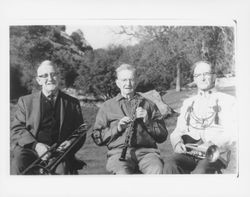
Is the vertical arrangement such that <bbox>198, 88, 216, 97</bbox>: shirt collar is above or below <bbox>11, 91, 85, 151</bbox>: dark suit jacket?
above

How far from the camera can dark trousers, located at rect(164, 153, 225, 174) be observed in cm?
235

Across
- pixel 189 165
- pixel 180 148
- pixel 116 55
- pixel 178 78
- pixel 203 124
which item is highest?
pixel 116 55

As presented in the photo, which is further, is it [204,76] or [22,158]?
[204,76]

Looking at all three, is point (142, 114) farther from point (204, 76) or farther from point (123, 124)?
point (204, 76)

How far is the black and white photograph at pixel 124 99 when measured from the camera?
230cm

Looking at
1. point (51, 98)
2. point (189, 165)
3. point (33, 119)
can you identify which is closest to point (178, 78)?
point (189, 165)

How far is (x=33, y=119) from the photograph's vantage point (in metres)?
2.31

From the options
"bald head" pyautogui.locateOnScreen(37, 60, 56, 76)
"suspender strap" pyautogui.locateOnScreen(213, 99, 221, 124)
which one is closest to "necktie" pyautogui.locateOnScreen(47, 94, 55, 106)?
"bald head" pyautogui.locateOnScreen(37, 60, 56, 76)

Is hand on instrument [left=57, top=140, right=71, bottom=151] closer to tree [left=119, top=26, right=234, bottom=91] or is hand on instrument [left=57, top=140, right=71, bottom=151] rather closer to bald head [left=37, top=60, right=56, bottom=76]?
bald head [left=37, top=60, right=56, bottom=76]

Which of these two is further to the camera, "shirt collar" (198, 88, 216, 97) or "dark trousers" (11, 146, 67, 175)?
"shirt collar" (198, 88, 216, 97)

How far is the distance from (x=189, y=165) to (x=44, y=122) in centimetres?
91

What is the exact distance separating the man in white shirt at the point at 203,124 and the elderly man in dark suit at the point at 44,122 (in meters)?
0.59

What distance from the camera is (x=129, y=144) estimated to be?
2.33 meters
